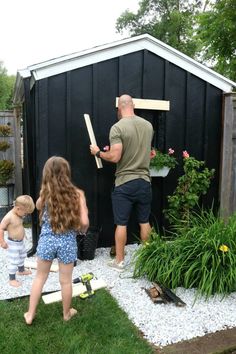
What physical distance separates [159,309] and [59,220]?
1148 millimetres

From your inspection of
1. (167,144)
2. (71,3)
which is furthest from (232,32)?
(71,3)

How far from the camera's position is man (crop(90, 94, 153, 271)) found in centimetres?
363

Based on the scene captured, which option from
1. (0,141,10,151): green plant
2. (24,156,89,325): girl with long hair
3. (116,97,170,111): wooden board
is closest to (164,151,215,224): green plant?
(116,97,170,111): wooden board

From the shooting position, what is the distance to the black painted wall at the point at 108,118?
13.4ft

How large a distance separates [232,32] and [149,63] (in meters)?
4.84

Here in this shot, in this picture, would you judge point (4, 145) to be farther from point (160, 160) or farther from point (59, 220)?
point (59, 220)

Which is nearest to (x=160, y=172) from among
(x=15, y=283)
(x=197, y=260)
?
(x=197, y=260)

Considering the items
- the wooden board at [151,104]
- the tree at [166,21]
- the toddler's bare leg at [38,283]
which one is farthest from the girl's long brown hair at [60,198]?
the tree at [166,21]

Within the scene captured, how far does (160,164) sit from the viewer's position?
4273 millimetres

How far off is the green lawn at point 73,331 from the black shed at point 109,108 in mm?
1503

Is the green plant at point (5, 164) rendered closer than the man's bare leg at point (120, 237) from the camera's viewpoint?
No

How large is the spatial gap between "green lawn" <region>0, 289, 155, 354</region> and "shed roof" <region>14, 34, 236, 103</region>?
241 centimetres

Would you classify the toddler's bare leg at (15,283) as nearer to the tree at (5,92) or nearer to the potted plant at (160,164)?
the potted plant at (160,164)

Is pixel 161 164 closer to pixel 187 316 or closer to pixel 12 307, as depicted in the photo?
pixel 187 316
